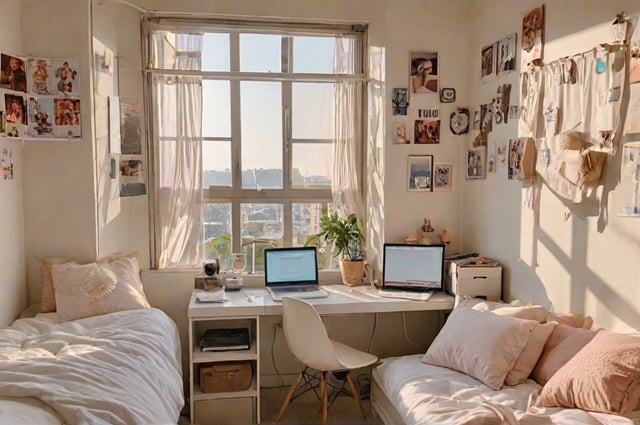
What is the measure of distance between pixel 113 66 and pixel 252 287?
167cm

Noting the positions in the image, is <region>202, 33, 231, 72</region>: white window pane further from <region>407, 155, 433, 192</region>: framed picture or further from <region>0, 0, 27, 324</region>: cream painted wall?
<region>407, 155, 433, 192</region>: framed picture

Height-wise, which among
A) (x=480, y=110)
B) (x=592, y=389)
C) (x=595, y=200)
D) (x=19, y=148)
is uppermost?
(x=480, y=110)

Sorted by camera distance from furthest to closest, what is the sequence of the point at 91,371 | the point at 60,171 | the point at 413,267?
the point at 413,267, the point at 60,171, the point at 91,371

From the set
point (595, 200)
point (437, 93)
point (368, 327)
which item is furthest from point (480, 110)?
point (368, 327)

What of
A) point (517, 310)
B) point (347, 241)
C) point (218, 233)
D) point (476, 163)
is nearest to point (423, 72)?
point (476, 163)

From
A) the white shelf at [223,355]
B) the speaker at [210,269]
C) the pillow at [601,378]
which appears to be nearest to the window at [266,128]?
the speaker at [210,269]

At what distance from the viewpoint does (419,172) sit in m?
3.38

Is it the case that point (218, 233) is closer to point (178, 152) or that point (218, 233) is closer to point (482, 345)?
point (178, 152)

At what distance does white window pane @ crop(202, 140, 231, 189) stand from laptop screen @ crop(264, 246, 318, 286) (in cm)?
62

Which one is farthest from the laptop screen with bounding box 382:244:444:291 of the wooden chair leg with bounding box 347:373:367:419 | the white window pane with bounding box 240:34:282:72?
the white window pane with bounding box 240:34:282:72

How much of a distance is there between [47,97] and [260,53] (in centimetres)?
137

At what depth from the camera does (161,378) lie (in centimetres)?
225

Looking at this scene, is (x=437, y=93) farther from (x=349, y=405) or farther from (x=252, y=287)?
(x=349, y=405)

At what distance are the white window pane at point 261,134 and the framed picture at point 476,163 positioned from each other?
1.28 meters
